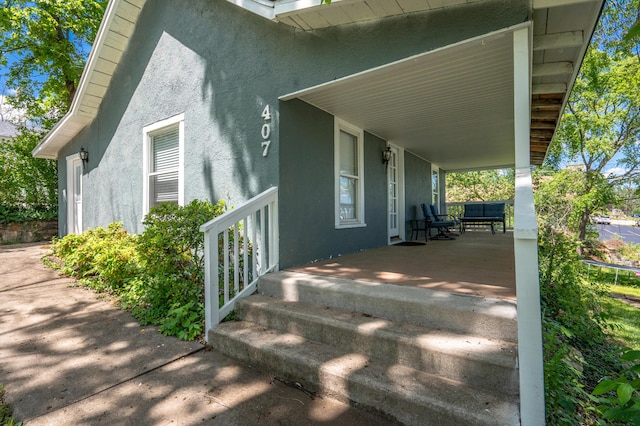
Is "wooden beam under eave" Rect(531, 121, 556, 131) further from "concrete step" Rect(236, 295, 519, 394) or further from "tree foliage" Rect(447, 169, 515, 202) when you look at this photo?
"tree foliage" Rect(447, 169, 515, 202)

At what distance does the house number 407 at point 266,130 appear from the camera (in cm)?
383

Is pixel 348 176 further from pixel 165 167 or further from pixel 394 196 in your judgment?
pixel 165 167

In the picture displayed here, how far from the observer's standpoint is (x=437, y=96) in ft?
13.7

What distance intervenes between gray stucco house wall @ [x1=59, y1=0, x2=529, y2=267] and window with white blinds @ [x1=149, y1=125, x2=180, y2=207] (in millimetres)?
307

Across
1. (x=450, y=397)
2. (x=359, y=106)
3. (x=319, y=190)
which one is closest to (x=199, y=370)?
(x=450, y=397)

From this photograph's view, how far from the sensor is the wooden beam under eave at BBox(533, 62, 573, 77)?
11.5 feet

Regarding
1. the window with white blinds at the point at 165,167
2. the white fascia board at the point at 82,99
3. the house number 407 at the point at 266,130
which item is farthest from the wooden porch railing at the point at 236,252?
the white fascia board at the point at 82,99

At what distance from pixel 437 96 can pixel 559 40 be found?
1.41 meters

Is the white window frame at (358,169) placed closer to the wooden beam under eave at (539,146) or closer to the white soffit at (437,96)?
the white soffit at (437,96)

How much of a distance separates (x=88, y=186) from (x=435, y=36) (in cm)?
783

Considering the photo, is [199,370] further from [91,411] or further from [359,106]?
[359,106]

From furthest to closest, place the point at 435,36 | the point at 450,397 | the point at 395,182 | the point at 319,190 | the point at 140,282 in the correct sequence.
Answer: the point at 395,182, the point at 319,190, the point at 140,282, the point at 435,36, the point at 450,397

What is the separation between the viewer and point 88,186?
737 cm

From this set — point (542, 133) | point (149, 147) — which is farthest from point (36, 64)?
point (542, 133)
